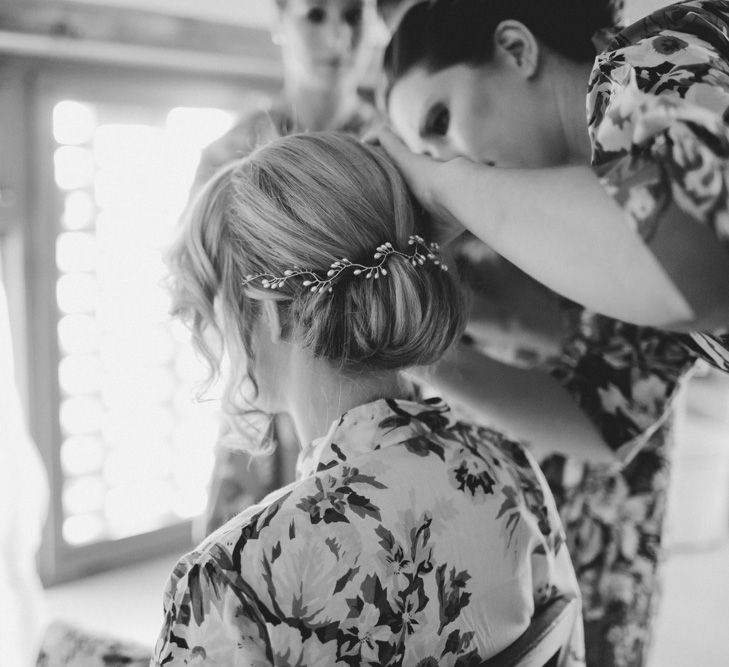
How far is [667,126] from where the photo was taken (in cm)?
60

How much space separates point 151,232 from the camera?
9.60ft

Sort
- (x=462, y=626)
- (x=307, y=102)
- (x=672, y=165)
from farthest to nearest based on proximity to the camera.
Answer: (x=307, y=102), (x=462, y=626), (x=672, y=165)

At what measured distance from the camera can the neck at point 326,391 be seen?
94 centimetres

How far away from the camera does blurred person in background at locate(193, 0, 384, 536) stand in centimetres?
151

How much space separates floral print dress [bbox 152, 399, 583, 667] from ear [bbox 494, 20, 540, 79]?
49 cm

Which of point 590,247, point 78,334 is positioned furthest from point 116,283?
point 590,247

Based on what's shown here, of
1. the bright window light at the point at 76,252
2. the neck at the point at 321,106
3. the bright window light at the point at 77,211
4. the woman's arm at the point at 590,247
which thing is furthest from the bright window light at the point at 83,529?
the woman's arm at the point at 590,247

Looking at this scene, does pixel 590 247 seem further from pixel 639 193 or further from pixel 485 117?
pixel 485 117

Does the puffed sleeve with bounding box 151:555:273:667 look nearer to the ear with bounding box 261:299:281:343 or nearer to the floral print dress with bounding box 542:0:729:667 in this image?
the ear with bounding box 261:299:281:343

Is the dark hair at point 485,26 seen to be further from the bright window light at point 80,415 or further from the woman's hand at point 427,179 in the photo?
the bright window light at point 80,415

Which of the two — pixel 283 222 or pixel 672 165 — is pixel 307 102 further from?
pixel 672 165

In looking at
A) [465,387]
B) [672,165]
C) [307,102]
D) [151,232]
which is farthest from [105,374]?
[672,165]

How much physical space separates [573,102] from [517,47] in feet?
0.36

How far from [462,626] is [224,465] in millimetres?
950
